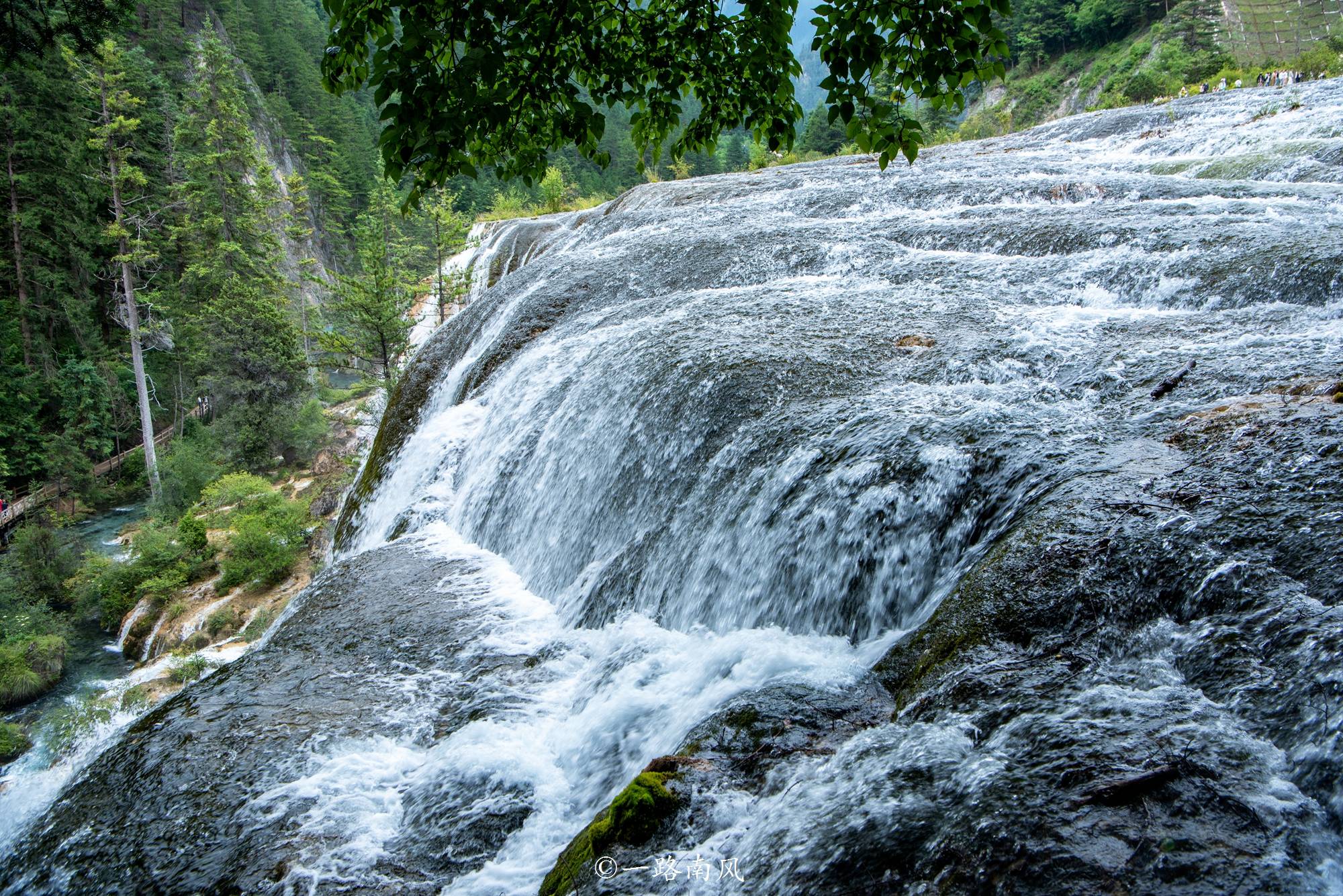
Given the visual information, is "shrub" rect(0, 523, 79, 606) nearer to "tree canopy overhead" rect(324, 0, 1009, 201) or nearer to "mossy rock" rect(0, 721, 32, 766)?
"mossy rock" rect(0, 721, 32, 766)

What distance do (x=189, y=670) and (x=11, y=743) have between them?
2.94 metres

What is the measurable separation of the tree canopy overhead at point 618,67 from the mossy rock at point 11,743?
1341 centimetres

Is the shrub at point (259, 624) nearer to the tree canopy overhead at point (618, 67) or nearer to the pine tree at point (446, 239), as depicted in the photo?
the tree canopy overhead at point (618, 67)

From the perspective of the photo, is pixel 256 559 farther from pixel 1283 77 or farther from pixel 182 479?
pixel 1283 77

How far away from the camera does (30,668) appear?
46.5ft

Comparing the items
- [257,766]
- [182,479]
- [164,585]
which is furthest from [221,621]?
[257,766]

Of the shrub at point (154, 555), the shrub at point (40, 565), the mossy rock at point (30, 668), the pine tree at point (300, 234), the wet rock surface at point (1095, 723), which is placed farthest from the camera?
the pine tree at point (300, 234)

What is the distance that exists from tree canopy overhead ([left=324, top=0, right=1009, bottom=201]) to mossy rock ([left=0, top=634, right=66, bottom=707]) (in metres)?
15.9

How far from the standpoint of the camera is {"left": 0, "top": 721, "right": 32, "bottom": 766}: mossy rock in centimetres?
1140

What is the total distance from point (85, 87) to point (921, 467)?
32235mm

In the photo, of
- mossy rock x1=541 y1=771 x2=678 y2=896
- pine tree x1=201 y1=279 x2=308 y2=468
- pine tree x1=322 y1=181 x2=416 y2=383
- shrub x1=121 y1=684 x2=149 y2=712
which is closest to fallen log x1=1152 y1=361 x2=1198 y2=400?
mossy rock x1=541 y1=771 x2=678 y2=896

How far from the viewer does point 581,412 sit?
291 inches

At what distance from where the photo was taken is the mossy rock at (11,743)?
1140 centimetres

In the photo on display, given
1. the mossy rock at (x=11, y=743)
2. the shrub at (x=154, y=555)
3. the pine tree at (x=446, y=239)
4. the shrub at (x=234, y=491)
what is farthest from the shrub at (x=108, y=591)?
the pine tree at (x=446, y=239)
